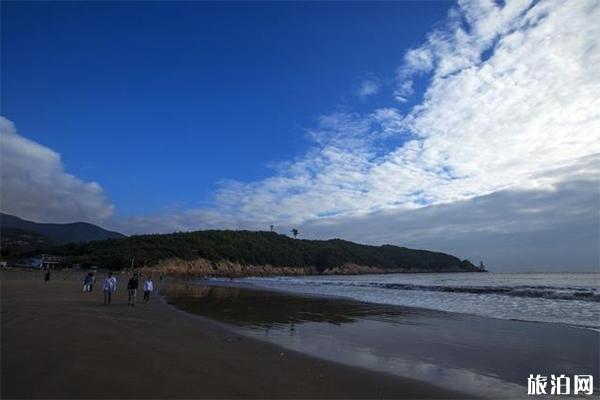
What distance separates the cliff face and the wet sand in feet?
261

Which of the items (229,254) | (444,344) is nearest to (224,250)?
(229,254)

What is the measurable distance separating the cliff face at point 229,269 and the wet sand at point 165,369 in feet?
261

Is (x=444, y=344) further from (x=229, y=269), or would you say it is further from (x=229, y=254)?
(x=229, y=254)

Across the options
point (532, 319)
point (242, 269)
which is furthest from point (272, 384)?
point (242, 269)

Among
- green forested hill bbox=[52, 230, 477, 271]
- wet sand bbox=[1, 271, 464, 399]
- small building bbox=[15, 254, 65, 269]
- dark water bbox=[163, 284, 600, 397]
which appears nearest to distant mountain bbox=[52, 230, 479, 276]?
green forested hill bbox=[52, 230, 477, 271]

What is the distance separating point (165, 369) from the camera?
8297 mm

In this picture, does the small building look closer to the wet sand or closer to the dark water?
the dark water

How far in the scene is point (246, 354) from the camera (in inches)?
410

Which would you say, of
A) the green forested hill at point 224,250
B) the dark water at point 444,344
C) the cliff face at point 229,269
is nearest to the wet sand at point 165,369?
the dark water at point 444,344

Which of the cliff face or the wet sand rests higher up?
the wet sand

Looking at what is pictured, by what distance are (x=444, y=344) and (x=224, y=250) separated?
123141mm

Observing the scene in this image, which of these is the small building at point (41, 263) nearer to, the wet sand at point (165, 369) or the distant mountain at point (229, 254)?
the distant mountain at point (229, 254)

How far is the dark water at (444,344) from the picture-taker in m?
9.65

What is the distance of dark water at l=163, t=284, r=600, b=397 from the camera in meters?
9.65
